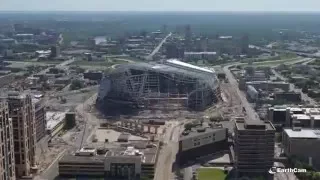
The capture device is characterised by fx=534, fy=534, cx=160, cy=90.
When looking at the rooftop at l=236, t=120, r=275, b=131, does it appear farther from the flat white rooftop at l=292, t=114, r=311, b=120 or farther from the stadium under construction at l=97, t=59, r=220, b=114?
the stadium under construction at l=97, t=59, r=220, b=114

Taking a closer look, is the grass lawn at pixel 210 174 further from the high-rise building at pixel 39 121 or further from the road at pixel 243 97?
the high-rise building at pixel 39 121

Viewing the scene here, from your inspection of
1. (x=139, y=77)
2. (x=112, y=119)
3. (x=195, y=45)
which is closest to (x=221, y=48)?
(x=195, y=45)

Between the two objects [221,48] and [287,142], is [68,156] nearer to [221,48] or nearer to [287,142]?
[287,142]

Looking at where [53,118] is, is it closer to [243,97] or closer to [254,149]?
[254,149]

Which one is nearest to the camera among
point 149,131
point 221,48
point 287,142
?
point 287,142

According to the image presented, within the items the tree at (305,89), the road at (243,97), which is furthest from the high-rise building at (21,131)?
the tree at (305,89)
